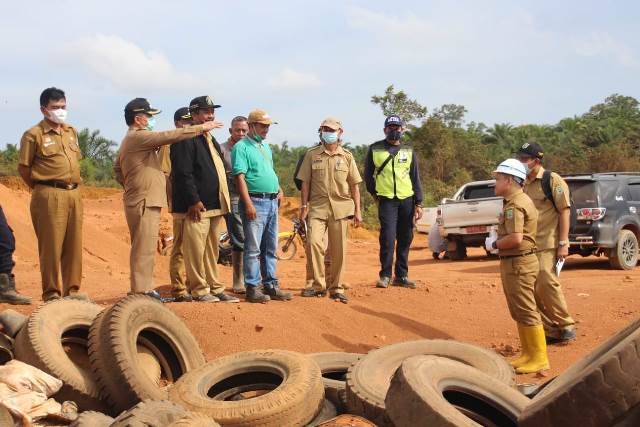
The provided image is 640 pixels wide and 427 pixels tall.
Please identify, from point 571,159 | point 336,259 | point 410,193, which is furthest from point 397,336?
point 571,159

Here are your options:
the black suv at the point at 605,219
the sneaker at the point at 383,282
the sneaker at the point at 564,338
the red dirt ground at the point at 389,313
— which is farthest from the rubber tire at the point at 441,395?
the black suv at the point at 605,219

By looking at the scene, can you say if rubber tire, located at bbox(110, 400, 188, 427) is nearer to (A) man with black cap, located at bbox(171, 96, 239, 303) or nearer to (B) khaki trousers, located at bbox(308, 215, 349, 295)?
(A) man with black cap, located at bbox(171, 96, 239, 303)

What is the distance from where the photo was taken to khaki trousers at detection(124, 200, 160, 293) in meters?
7.45

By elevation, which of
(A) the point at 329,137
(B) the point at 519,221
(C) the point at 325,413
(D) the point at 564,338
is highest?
(A) the point at 329,137

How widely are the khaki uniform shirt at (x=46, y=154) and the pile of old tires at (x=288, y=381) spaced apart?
6.46ft

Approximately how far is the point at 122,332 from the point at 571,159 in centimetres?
3415

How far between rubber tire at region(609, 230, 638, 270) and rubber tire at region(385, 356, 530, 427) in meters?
9.53

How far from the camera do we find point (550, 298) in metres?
7.52

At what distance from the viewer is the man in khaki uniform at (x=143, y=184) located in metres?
7.44

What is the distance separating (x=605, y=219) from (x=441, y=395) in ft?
32.9

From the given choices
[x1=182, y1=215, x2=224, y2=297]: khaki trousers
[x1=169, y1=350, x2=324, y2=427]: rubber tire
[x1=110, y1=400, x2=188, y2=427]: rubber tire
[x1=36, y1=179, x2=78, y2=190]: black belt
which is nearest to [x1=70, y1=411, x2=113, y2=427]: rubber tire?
[x1=110, y1=400, x2=188, y2=427]: rubber tire

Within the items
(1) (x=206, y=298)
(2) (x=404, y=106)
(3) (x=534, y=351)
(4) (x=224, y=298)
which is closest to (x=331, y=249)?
(4) (x=224, y=298)

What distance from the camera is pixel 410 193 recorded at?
375 inches

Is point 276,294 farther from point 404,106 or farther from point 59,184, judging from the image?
point 404,106
